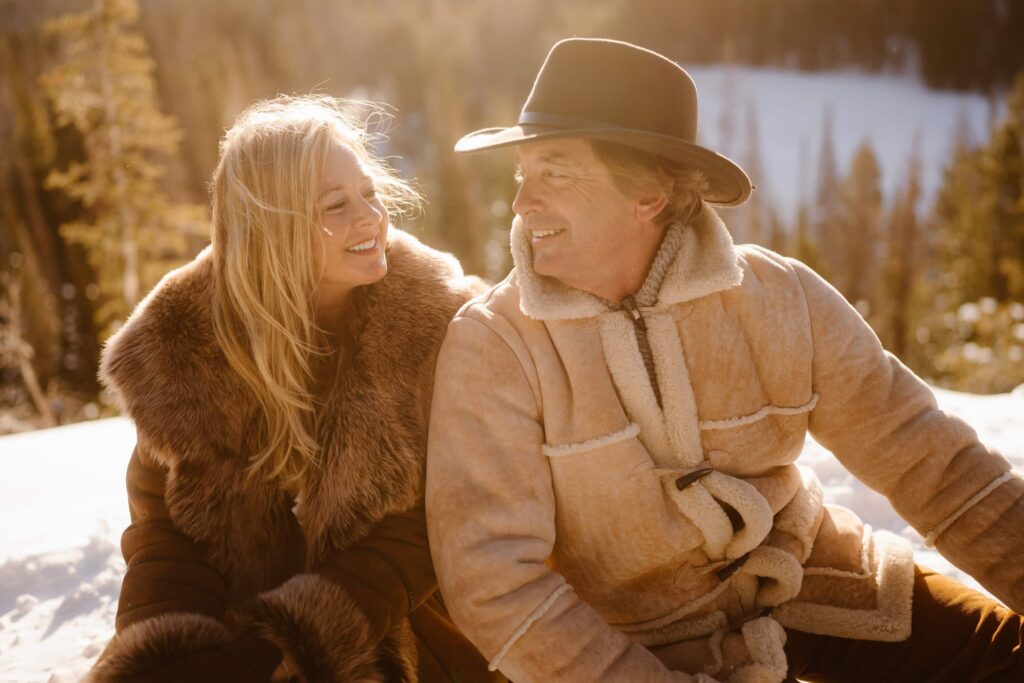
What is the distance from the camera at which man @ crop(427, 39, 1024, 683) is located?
1.83 meters

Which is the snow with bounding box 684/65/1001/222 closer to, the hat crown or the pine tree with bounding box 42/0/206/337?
the pine tree with bounding box 42/0/206/337

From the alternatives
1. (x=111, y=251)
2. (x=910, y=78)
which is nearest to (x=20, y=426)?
(x=111, y=251)

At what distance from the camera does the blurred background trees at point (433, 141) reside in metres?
13.6

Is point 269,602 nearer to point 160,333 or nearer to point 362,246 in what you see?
point 160,333

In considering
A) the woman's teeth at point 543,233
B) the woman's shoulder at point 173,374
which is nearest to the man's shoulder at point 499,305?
the woman's teeth at point 543,233

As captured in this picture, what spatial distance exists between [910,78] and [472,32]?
38.6 metres

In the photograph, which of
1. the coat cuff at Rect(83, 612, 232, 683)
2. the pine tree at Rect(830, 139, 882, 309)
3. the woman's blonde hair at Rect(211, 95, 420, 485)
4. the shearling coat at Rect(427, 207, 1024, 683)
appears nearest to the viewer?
the coat cuff at Rect(83, 612, 232, 683)

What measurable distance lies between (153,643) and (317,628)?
350 millimetres

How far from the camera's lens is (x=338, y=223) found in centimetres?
219

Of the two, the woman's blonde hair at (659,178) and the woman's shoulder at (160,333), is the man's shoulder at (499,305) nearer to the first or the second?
the woman's blonde hair at (659,178)

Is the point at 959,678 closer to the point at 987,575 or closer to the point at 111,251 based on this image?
the point at 987,575

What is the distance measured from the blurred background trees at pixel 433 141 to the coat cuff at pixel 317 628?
6.47ft

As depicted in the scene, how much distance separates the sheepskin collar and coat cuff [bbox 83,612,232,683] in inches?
41.1

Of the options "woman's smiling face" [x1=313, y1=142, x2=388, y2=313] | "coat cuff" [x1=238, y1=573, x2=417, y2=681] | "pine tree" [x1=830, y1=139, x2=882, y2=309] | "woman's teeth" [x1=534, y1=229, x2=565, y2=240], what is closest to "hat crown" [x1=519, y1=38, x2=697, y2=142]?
"woman's teeth" [x1=534, y1=229, x2=565, y2=240]
